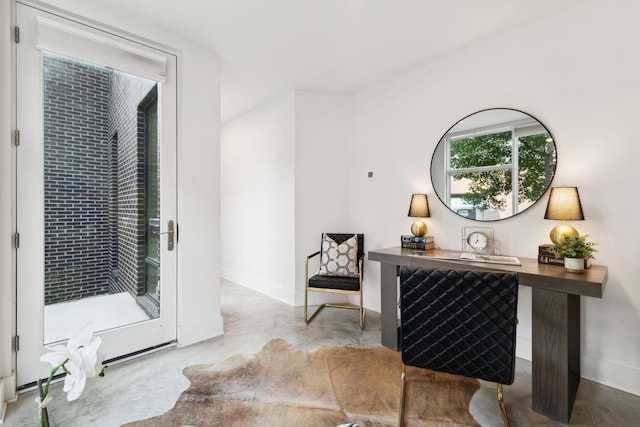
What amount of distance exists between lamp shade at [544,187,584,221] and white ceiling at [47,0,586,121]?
1375 mm

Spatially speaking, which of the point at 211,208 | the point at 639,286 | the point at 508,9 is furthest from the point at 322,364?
the point at 508,9

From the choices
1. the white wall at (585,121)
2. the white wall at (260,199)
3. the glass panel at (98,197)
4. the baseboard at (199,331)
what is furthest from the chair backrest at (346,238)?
the glass panel at (98,197)

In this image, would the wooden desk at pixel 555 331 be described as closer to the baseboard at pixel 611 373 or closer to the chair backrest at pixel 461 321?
the baseboard at pixel 611 373

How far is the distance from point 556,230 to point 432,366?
141cm

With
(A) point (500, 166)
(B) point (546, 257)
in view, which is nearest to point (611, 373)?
(B) point (546, 257)

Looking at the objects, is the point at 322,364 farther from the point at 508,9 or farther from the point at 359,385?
the point at 508,9

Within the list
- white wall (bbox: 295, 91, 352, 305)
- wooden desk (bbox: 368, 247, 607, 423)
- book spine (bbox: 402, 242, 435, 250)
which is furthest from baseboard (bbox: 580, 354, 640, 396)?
white wall (bbox: 295, 91, 352, 305)

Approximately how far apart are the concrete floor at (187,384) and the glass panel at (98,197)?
41 centimetres

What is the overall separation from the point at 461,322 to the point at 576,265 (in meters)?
0.93

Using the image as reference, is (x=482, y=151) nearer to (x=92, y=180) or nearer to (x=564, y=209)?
(x=564, y=209)

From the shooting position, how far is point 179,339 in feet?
8.97

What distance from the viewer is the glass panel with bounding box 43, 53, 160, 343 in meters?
2.22

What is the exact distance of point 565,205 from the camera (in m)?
2.20

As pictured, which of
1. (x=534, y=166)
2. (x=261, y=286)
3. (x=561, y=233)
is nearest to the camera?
(x=561, y=233)
